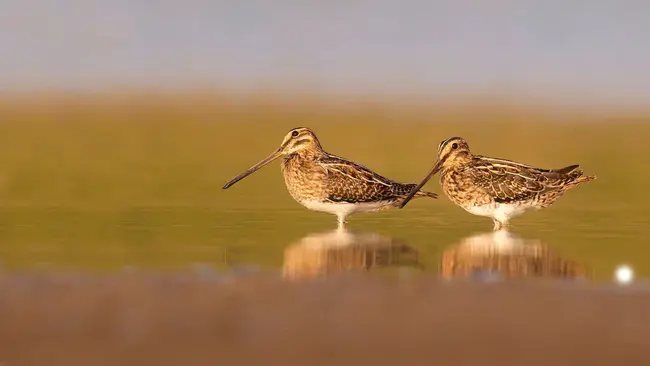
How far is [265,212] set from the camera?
22.0 meters

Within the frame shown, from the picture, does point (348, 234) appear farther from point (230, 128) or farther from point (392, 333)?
point (230, 128)

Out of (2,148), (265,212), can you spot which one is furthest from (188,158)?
(265,212)

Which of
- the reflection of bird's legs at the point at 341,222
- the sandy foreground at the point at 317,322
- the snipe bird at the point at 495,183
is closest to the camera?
the sandy foreground at the point at 317,322

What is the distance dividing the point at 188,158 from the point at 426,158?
6.04 meters

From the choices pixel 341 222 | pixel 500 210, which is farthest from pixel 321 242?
pixel 500 210

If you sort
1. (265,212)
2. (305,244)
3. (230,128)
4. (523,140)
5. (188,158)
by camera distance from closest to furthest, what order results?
(305,244) → (265,212) → (188,158) → (523,140) → (230,128)

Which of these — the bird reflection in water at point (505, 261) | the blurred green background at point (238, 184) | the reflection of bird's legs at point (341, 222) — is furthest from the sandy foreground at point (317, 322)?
the reflection of bird's legs at point (341, 222)

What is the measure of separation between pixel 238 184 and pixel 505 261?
12822mm

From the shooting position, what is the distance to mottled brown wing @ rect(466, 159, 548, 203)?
65.0ft

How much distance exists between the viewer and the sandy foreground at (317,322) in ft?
35.3

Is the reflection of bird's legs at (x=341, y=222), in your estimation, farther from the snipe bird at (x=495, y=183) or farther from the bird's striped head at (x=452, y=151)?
the bird's striped head at (x=452, y=151)

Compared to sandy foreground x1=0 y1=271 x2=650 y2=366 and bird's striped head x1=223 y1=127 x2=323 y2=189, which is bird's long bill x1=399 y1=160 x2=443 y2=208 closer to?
bird's striped head x1=223 y1=127 x2=323 y2=189

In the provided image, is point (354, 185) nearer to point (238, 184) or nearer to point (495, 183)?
point (495, 183)

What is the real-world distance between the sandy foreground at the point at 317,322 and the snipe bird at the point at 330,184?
7625 mm
